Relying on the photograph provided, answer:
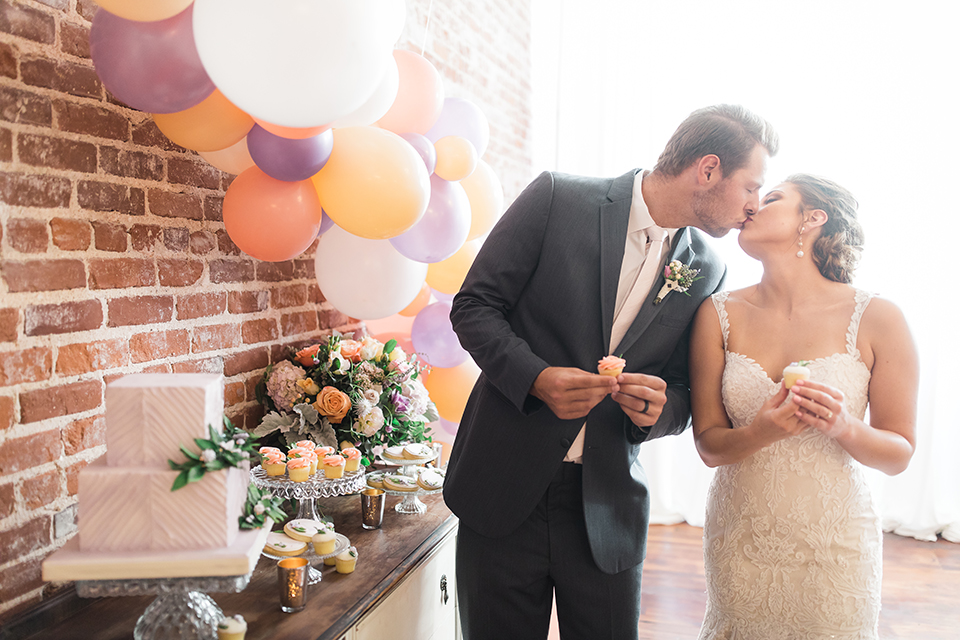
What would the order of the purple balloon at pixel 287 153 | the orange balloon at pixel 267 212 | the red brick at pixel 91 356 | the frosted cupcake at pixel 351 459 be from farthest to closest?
the frosted cupcake at pixel 351 459 < the orange balloon at pixel 267 212 < the purple balloon at pixel 287 153 < the red brick at pixel 91 356

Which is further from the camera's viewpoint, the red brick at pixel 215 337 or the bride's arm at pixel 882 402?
the red brick at pixel 215 337

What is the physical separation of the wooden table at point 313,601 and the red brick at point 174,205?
0.94 m

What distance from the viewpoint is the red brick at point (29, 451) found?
133cm

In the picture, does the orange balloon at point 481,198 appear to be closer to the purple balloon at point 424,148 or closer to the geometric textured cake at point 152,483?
the purple balloon at point 424,148

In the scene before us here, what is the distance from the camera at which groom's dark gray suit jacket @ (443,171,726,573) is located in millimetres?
1636

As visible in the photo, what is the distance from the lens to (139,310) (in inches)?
65.2

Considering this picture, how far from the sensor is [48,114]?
4.57 feet

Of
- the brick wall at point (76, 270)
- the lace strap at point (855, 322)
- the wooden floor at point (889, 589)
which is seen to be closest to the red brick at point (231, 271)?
the brick wall at point (76, 270)

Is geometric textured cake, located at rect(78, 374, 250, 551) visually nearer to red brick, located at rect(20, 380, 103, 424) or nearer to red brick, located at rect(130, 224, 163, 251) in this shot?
red brick, located at rect(20, 380, 103, 424)

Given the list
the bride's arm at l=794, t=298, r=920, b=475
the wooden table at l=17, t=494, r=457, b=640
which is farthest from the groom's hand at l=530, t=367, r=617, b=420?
the wooden table at l=17, t=494, r=457, b=640

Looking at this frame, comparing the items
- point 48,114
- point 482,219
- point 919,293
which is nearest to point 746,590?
point 482,219

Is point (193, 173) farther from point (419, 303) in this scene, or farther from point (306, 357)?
point (419, 303)

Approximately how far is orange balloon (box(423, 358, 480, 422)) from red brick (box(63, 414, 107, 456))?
1.41 m

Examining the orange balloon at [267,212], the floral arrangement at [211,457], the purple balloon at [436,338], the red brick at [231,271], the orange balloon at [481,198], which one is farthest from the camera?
the purple balloon at [436,338]
